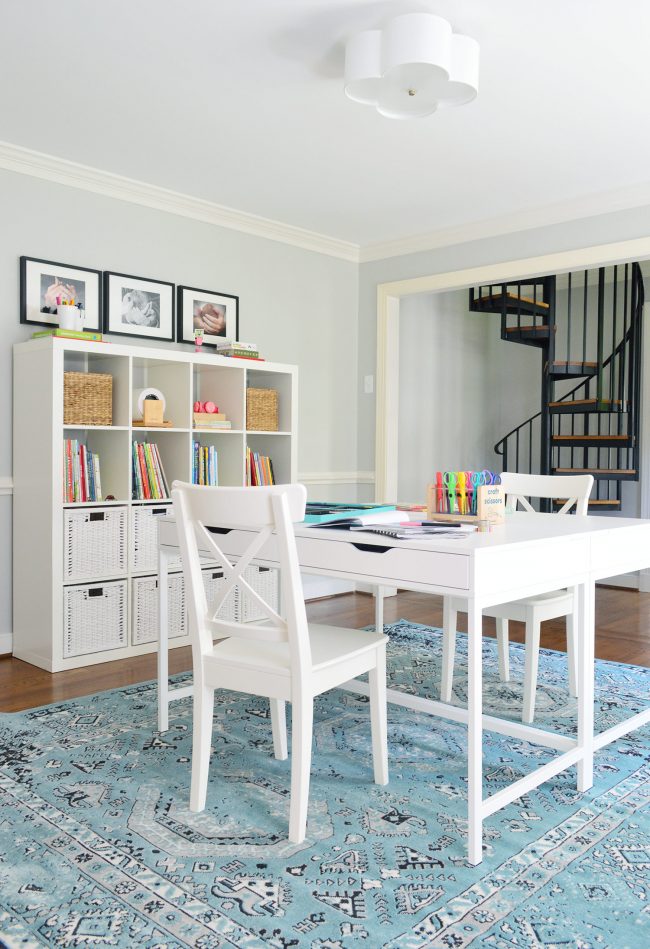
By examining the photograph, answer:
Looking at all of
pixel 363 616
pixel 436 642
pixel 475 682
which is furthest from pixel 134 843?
pixel 363 616

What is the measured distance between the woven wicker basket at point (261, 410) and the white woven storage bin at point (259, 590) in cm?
83

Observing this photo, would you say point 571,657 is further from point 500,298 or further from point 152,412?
point 500,298

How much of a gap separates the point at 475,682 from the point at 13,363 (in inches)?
112

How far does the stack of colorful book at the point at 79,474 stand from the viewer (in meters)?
3.57

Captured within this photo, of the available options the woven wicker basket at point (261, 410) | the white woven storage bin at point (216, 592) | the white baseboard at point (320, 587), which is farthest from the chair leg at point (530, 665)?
the white baseboard at point (320, 587)

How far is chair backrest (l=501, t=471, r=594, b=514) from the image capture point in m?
3.15

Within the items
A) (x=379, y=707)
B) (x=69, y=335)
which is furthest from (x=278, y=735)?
(x=69, y=335)

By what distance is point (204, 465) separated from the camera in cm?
421

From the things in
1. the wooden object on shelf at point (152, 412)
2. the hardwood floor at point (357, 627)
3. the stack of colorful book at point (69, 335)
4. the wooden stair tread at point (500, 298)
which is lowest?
the hardwood floor at point (357, 627)

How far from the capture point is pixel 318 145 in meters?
3.67

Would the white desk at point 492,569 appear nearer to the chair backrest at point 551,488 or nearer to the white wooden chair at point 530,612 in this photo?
the white wooden chair at point 530,612

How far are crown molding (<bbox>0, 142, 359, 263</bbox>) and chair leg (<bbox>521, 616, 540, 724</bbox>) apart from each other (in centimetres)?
309

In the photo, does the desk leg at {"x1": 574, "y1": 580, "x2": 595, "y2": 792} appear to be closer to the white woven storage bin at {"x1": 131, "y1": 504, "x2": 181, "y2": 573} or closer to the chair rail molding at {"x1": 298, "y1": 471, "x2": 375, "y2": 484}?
the white woven storage bin at {"x1": 131, "y1": 504, "x2": 181, "y2": 573}

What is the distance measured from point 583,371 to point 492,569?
15.9ft
